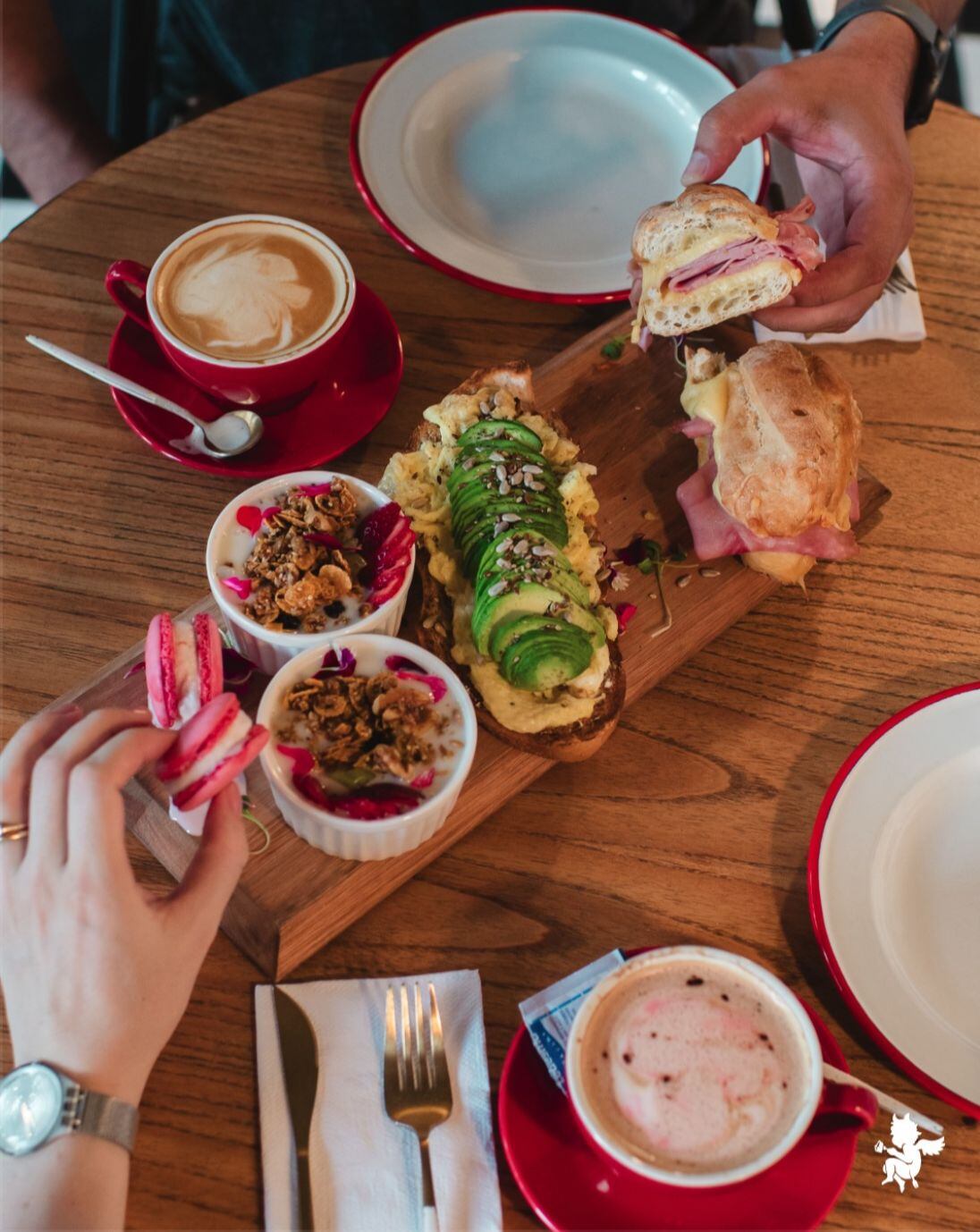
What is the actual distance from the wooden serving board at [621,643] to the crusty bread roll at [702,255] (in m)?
0.17

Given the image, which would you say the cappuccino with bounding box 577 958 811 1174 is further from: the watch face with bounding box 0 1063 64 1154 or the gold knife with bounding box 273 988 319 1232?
the watch face with bounding box 0 1063 64 1154

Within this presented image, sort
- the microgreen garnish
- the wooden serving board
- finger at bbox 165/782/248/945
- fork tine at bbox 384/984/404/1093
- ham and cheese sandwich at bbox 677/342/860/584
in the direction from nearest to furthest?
1. finger at bbox 165/782/248/945
2. fork tine at bbox 384/984/404/1093
3. the wooden serving board
4. ham and cheese sandwich at bbox 677/342/860/584
5. the microgreen garnish

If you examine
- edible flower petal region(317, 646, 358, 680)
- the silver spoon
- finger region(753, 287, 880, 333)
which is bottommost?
edible flower petal region(317, 646, 358, 680)

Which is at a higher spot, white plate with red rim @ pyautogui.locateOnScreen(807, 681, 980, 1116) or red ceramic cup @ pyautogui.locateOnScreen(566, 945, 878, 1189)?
red ceramic cup @ pyautogui.locateOnScreen(566, 945, 878, 1189)

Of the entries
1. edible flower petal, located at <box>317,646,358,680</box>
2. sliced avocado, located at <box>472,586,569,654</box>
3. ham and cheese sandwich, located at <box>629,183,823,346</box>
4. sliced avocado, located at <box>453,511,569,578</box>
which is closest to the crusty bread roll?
ham and cheese sandwich, located at <box>629,183,823,346</box>

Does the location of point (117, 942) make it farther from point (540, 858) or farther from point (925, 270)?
point (925, 270)

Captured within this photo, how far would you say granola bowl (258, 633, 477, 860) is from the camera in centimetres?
143

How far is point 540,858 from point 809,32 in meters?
2.17

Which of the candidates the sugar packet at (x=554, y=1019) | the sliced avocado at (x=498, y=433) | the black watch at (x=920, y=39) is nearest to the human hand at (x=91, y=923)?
the sugar packet at (x=554, y=1019)

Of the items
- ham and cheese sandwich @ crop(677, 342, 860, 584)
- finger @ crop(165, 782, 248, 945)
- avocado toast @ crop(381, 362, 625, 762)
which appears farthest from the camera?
ham and cheese sandwich @ crop(677, 342, 860, 584)

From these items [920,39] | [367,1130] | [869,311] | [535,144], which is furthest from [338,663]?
[920,39]

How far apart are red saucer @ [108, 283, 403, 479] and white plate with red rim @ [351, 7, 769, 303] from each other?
0.22 m

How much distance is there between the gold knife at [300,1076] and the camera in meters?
1.32

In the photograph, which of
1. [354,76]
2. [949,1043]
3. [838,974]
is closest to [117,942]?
[838,974]
